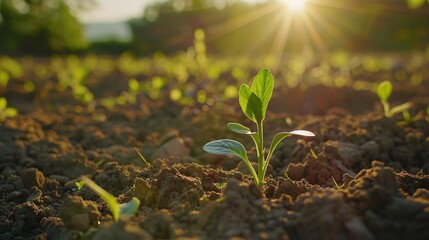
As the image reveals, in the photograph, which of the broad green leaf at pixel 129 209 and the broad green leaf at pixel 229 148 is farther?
the broad green leaf at pixel 229 148

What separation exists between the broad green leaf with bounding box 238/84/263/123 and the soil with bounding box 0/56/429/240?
0.27 meters

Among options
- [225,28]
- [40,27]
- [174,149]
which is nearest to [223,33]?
[225,28]

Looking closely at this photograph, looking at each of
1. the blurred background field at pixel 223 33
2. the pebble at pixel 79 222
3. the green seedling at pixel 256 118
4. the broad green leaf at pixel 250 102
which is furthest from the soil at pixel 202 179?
the blurred background field at pixel 223 33

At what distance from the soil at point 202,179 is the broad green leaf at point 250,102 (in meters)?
0.27

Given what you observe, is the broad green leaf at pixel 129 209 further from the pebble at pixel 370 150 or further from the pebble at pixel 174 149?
the pebble at pixel 370 150

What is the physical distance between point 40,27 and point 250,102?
85.8 ft

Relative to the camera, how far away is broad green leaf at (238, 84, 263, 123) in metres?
1.81

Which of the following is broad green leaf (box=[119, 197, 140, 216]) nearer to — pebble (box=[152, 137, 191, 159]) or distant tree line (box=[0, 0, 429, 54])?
pebble (box=[152, 137, 191, 159])

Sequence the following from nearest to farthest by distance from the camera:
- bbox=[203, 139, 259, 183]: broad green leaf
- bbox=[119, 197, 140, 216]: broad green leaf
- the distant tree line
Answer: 1. bbox=[119, 197, 140, 216]: broad green leaf
2. bbox=[203, 139, 259, 183]: broad green leaf
3. the distant tree line

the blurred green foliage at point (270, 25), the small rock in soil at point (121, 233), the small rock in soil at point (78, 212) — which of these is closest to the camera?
the small rock in soil at point (121, 233)

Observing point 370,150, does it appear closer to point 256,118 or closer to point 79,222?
point 256,118

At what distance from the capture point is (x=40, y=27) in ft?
83.9

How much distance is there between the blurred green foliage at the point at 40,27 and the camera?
25.0 m

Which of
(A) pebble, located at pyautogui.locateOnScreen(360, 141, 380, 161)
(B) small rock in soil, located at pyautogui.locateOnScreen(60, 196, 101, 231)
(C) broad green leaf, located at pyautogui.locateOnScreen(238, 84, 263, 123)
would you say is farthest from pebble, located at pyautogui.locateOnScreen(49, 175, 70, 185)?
(A) pebble, located at pyautogui.locateOnScreen(360, 141, 380, 161)
